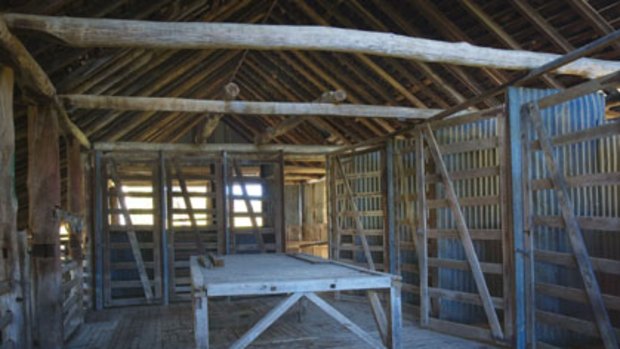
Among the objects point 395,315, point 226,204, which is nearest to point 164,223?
point 226,204

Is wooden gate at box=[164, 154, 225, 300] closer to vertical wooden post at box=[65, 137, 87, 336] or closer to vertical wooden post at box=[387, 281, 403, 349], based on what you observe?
vertical wooden post at box=[65, 137, 87, 336]

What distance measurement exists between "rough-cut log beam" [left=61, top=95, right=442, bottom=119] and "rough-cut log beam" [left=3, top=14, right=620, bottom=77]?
2359 mm

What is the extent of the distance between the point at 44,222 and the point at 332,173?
5.38 metres

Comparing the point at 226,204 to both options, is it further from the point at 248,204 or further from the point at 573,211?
the point at 573,211

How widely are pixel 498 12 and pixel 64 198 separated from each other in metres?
9.26

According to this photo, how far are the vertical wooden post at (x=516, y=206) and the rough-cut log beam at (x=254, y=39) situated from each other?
52 centimetres

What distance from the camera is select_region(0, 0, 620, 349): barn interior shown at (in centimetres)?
457

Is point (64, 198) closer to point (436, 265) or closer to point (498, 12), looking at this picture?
point (436, 265)

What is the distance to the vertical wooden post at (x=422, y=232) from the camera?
6.96 metres

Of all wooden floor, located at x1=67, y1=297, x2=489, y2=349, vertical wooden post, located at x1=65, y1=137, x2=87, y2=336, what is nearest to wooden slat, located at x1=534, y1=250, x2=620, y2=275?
wooden floor, located at x1=67, y1=297, x2=489, y2=349

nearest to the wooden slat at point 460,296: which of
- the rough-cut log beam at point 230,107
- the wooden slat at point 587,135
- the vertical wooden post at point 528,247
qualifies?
the vertical wooden post at point 528,247

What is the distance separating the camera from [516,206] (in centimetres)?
562

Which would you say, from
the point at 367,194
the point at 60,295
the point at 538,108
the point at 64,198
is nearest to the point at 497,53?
the point at 538,108

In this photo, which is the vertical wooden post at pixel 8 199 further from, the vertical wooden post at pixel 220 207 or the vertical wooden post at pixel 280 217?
the vertical wooden post at pixel 280 217
